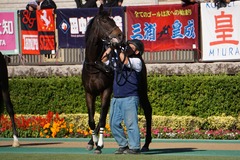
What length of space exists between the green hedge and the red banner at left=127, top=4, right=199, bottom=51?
2.83 feet

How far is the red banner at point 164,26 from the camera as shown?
731 inches

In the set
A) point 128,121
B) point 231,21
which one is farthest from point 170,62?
point 128,121

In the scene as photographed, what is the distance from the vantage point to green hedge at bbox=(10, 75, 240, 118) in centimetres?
1755

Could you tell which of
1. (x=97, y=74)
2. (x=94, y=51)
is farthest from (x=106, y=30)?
(x=97, y=74)

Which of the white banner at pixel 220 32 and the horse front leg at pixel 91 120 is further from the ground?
the white banner at pixel 220 32

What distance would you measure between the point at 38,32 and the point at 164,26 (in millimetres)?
3231

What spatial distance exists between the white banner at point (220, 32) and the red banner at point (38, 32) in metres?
3.79

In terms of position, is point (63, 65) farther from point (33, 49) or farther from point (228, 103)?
point (228, 103)

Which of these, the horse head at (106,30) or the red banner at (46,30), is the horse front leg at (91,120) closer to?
the horse head at (106,30)

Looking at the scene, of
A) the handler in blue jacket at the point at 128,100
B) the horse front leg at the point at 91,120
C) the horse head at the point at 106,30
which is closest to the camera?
the handler in blue jacket at the point at 128,100

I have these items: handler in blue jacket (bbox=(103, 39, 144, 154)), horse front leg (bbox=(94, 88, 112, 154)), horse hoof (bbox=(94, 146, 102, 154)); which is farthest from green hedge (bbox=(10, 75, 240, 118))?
handler in blue jacket (bbox=(103, 39, 144, 154))

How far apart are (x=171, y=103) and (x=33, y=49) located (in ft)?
13.3

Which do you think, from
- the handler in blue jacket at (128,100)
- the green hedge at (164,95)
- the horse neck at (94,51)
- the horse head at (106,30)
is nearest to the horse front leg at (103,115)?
the handler in blue jacket at (128,100)

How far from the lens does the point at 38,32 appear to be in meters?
20.0
